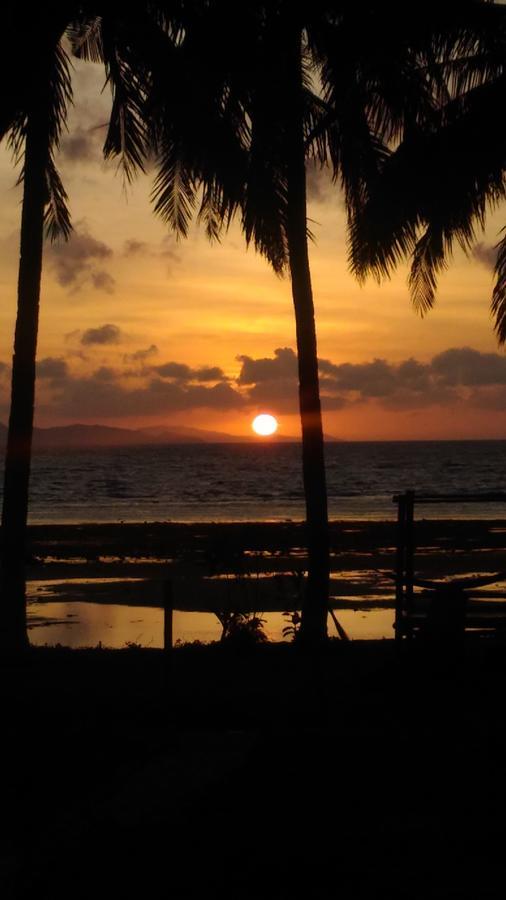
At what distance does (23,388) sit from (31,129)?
10.4 feet

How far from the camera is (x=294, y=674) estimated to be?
13133 mm

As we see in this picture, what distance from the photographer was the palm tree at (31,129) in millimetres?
13609

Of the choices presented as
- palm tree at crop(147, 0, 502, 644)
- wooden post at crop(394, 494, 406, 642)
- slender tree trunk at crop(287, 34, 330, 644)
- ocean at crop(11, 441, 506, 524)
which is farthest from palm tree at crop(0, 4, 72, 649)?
ocean at crop(11, 441, 506, 524)

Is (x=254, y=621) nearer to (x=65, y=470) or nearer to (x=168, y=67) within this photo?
(x=168, y=67)

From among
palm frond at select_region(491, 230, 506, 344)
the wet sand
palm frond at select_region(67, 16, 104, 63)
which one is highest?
palm frond at select_region(67, 16, 104, 63)

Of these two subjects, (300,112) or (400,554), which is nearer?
(400,554)

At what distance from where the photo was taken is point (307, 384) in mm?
15547

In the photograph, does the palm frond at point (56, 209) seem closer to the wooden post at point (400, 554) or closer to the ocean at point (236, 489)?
the wooden post at point (400, 554)

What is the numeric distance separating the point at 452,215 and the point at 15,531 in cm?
856

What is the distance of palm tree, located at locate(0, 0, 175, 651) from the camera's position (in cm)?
1361

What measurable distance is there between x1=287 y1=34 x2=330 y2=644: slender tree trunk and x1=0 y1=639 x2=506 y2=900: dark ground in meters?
2.40

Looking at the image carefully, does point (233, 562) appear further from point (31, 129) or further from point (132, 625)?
point (31, 129)

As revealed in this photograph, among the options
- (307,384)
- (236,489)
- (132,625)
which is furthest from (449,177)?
(236,489)

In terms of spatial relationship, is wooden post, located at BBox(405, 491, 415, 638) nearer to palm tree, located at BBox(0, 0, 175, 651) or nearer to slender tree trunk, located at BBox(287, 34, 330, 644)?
slender tree trunk, located at BBox(287, 34, 330, 644)
